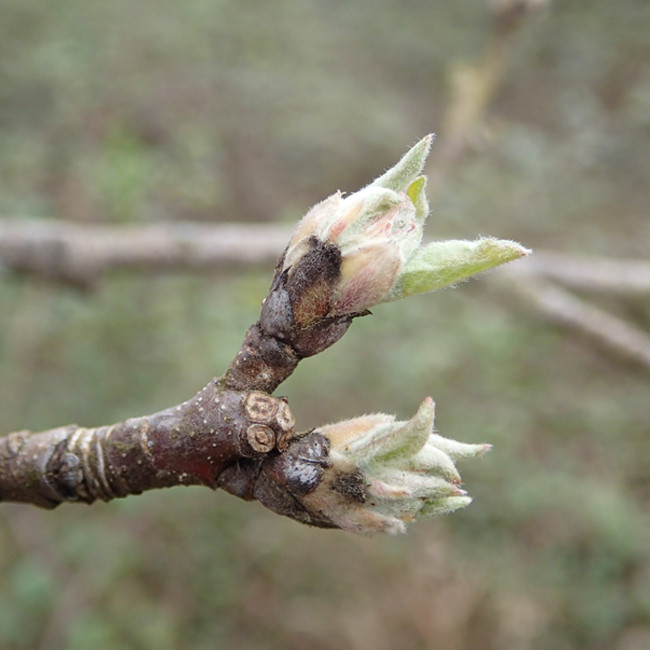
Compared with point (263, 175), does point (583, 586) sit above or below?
below

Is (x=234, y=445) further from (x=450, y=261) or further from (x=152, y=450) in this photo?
(x=450, y=261)

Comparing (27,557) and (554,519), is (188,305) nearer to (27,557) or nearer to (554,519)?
(27,557)

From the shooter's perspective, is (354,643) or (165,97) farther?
(165,97)

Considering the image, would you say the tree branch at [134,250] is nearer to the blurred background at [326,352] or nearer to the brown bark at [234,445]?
the blurred background at [326,352]

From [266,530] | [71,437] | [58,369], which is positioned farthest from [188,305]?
[71,437]

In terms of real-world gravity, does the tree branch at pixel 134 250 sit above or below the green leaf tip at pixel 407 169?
above

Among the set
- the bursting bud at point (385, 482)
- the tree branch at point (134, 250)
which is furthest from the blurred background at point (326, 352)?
the bursting bud at point (385, 482)

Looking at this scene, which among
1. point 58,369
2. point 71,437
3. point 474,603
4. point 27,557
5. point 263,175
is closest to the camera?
point 71,437

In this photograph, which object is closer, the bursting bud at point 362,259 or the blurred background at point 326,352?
the bursting bud at point 362,259
